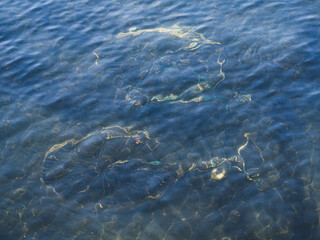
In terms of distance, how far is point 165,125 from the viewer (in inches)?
312

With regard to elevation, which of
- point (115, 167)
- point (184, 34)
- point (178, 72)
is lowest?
point (115, 167)

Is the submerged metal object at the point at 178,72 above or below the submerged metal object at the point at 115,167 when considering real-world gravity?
above

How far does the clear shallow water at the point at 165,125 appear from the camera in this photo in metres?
6.09

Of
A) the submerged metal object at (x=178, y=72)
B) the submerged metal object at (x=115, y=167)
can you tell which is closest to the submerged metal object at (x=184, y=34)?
the submerged metal object at (x=178, y=72)

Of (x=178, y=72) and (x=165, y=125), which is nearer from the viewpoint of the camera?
(x=165, y=125)

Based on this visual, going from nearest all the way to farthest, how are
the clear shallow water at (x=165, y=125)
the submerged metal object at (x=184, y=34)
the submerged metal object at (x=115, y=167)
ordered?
the clear shallow water at (x=165, y=125), the submerged metal object at (x=115, y=167), the submerged metal object at (x=184, y=34)

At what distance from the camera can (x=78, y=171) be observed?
279 inches

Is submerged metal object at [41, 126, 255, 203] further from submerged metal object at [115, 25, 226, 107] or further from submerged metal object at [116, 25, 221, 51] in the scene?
submerged metal object at [116, 25, 221, 51]

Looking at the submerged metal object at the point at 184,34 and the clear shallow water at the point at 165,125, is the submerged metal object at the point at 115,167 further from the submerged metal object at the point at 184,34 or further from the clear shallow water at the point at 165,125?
the submerged metal object at the point at 184,34

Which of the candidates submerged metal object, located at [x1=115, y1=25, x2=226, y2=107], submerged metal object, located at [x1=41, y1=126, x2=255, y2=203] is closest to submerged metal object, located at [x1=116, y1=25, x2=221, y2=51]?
submerged metal object, located at [x1=115, y1=25, x2=226, y2=107]

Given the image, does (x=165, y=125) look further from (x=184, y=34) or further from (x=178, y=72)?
(x=184, y=34)

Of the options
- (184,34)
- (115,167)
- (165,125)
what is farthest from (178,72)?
(115,167)

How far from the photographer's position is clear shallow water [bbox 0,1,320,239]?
6.09 meters

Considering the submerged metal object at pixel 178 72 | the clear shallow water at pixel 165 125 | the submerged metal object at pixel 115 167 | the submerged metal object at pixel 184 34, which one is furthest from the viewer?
the submerged metal object at pixel 184 34
